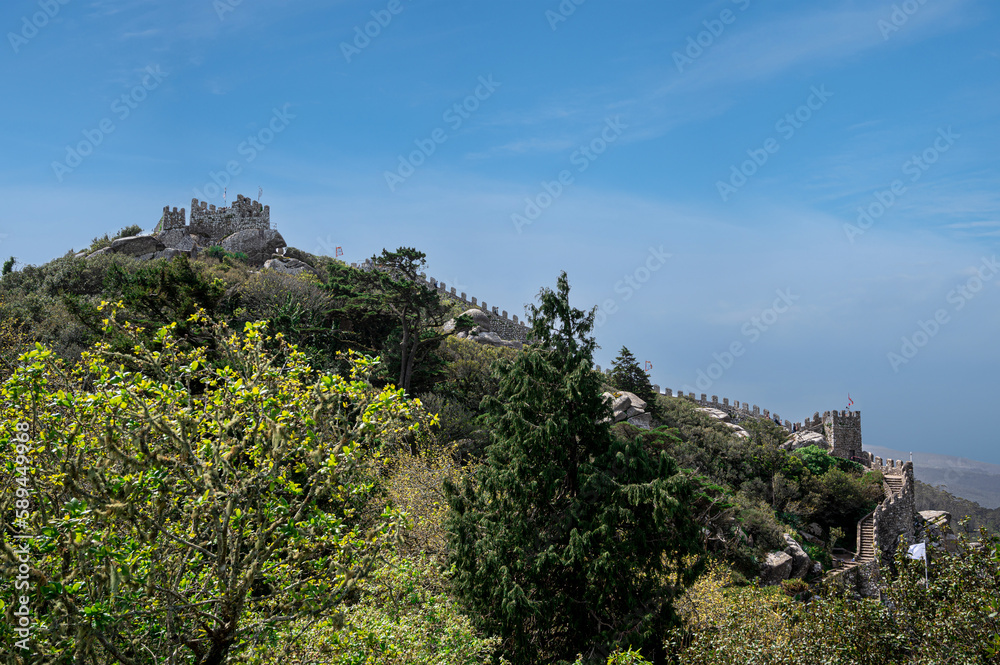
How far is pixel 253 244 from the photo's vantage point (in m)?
56.4

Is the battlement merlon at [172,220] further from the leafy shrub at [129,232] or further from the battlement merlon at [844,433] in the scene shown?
the battlement merlon at [844,433]

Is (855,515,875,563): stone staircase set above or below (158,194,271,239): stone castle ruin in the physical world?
below

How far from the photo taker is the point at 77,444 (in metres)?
7.44

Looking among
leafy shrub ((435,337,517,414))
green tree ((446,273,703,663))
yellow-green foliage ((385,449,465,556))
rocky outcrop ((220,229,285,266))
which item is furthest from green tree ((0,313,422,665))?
rocky outcrop ((220,229,285,266))

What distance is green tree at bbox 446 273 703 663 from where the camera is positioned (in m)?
14.7

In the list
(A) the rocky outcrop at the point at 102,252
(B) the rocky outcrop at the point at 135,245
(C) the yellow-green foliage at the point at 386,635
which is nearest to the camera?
(C) the yellow-green foliage at the point at 386,635

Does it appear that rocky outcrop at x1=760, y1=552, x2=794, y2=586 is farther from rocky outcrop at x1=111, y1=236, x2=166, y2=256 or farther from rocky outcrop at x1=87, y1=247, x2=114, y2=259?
rocky outcrop at x1=111, y1=236, x2=166, y2=256

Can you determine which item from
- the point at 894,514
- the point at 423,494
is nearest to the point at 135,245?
the point at 423,494

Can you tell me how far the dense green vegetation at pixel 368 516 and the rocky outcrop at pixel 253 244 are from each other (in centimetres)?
2118

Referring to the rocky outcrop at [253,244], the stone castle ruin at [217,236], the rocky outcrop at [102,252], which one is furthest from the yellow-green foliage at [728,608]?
the rocky outcrop at [102,252]

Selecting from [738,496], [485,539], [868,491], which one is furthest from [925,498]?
[485,539]

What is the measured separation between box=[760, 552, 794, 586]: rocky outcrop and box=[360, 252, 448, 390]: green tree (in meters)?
16.8

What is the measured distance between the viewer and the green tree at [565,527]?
48.3ft

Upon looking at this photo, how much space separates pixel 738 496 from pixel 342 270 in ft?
83.6
